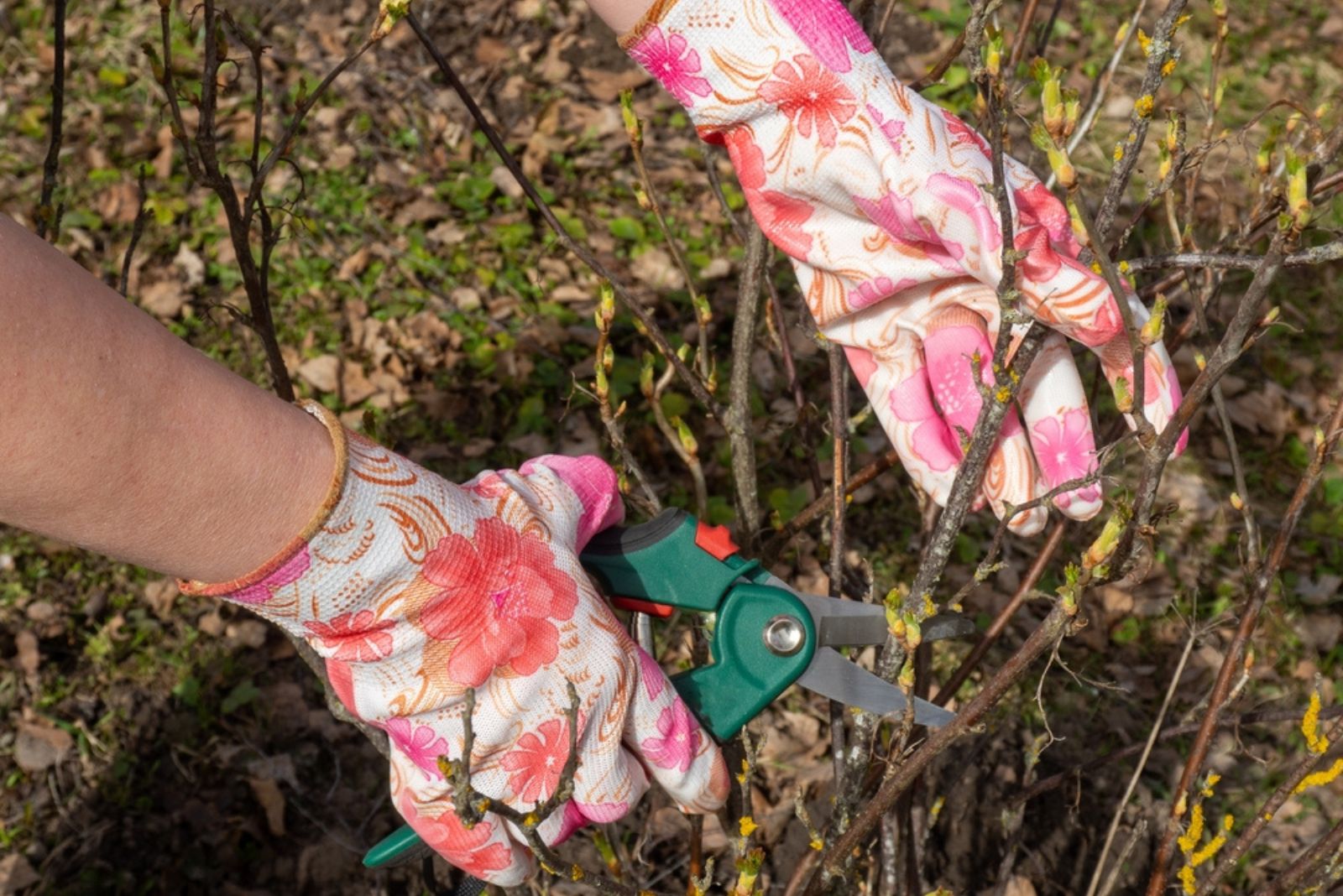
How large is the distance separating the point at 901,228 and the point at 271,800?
73.4 inches

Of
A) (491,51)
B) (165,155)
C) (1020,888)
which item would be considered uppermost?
(491,51)

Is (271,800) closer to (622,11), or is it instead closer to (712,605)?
(712,605)

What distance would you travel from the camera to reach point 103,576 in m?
3.11

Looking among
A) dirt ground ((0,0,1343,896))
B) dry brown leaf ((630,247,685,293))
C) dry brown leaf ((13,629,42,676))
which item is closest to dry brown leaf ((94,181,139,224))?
dirt ground ((0,0,1343,896))

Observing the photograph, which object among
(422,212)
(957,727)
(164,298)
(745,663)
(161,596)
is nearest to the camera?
(957,727)

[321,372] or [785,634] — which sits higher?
[785,634]

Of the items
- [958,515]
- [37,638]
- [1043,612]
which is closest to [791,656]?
[958,515]

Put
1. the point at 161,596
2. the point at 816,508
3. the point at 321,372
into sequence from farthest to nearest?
the point at 321,372
the point at 161,596
the point at 816,508

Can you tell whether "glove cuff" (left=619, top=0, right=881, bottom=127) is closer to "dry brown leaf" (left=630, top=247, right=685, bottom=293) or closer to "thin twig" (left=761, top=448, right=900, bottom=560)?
"thin twig" (left=761, top=448, right=900, bottom=560)

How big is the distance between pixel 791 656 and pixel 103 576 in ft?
6.73

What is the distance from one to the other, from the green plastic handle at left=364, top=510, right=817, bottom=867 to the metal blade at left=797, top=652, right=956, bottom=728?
0.03 meters

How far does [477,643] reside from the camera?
1600 mm

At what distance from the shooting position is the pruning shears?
1.79 m

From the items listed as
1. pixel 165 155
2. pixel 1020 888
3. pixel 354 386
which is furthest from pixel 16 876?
pixel 165 155
